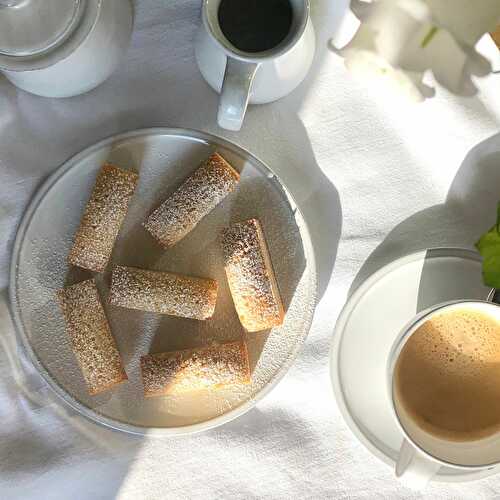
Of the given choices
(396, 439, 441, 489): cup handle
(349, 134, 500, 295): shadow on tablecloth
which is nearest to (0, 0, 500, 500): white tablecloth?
(349, 134, 500, 295): shadow on tablecloth

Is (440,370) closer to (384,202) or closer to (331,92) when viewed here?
(384,202)

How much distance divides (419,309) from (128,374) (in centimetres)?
41

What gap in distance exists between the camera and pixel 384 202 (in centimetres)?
101

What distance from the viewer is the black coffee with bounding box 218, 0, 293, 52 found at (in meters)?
0.88

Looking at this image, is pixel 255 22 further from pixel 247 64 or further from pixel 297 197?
pixel 297 197

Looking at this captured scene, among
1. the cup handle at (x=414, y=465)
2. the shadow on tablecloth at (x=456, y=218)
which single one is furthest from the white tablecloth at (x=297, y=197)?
the cup handle at (x=414, y=465)

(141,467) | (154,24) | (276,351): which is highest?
(154,24)

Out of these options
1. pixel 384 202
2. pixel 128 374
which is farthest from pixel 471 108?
pixel 128 374

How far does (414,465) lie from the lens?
0.94m

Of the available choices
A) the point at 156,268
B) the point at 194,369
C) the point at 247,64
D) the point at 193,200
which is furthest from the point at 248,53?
the point at 194,369

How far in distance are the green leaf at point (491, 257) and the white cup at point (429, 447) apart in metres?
0.04

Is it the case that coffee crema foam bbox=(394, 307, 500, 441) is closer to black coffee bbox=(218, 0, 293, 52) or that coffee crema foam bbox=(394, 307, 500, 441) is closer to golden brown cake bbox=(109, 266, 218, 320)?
golden brown cake bbox=(109, 266, 218, 320)

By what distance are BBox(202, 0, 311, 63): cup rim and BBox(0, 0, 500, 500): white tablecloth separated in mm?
145

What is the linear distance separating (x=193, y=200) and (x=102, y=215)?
124mm
